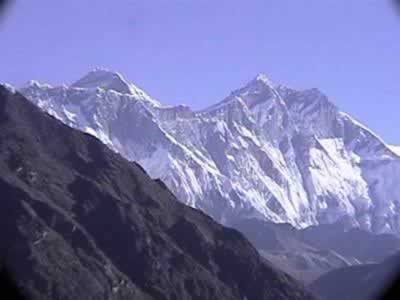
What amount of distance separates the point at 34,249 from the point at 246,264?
→ 4723 cm

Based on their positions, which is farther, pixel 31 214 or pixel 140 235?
pixel 140 235

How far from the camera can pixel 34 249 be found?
16262 cm

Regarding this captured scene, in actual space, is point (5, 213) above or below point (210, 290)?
above


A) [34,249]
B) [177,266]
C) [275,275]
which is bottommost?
[275,275]

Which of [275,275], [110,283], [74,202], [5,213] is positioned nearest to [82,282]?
[110,283]

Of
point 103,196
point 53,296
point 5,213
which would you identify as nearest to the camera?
point 53,296

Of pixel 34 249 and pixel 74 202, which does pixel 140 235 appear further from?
pixel 34 249

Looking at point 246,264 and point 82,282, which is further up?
point 82,282

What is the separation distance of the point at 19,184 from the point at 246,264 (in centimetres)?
4508

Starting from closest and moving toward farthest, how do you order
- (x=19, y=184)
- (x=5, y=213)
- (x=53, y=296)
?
(x=53, y=296) < (x=5, y=213) < (x=19, y=184)

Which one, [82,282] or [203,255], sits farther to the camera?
[203,255]

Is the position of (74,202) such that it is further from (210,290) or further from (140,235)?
(210,290)

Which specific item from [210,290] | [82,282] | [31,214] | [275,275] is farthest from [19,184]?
[275,275]

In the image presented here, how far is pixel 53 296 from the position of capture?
512 feet
